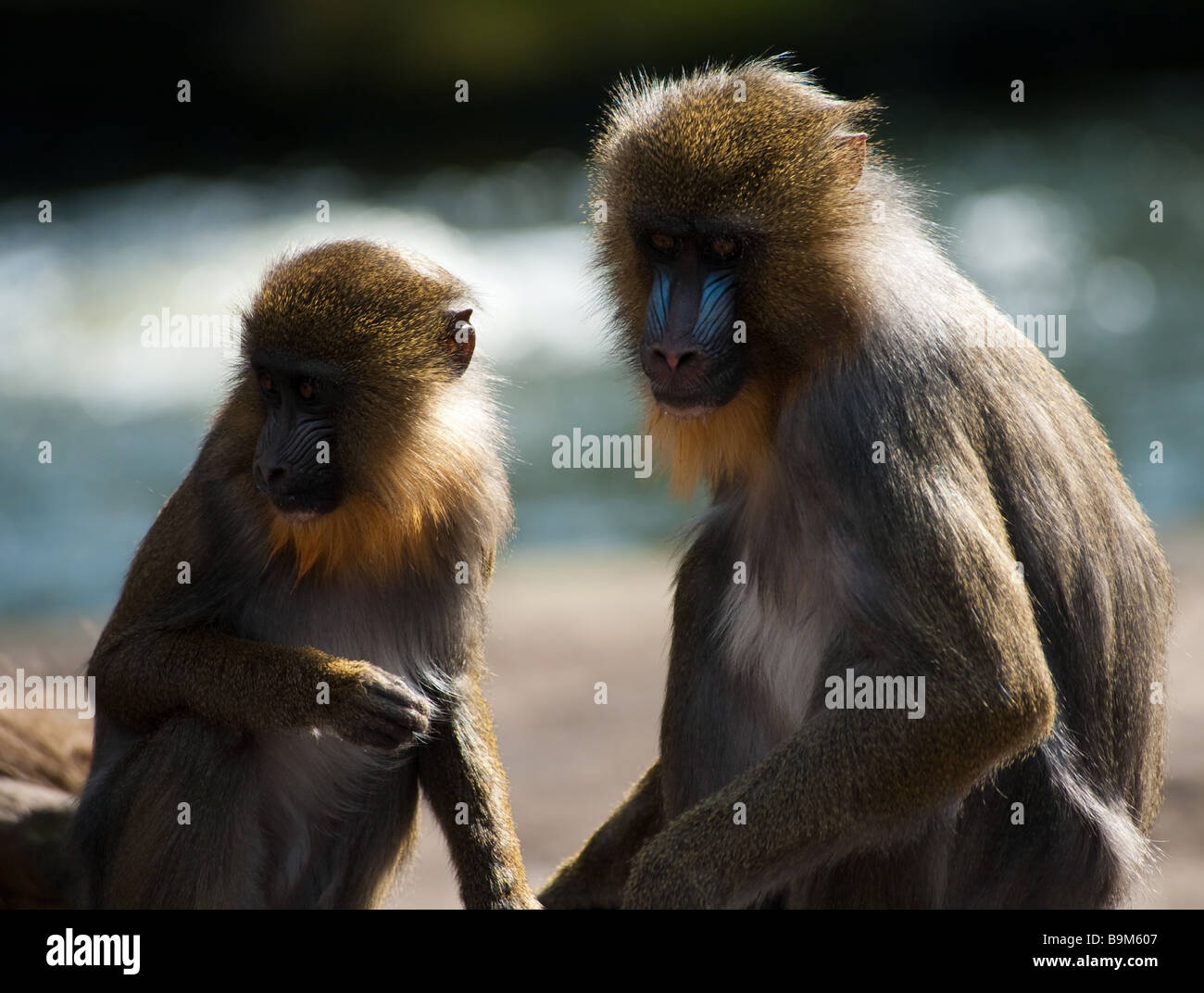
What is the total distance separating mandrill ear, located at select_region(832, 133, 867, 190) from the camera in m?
6.36

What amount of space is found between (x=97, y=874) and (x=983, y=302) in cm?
462

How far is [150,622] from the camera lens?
7.02 metres

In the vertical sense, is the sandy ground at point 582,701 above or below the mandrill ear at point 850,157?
below

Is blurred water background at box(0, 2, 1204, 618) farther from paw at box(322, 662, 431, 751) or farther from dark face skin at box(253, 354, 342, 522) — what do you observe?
paw at box(322, 662, 431, 751)

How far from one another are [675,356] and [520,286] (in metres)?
19.5

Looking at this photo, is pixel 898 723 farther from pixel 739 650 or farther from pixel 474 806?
pixel 474 806

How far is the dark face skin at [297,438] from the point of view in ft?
21.5

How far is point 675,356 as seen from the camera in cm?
600

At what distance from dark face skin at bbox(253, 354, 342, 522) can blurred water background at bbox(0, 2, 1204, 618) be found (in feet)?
40.9

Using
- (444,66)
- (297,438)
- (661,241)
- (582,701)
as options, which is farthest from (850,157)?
(444,66)
